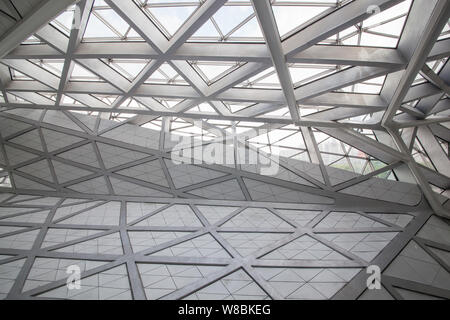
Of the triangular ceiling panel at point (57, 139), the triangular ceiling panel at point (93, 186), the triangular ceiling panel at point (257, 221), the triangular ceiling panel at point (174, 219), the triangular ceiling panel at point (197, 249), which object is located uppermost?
the triangular ceiling panel at point (57, 139)

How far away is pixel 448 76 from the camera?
12766mm

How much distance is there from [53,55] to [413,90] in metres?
18.4

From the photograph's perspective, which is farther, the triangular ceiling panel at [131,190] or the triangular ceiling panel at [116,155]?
the triangular ceiling panel at [131,190]

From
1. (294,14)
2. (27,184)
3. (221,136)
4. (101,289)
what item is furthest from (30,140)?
(294,14)

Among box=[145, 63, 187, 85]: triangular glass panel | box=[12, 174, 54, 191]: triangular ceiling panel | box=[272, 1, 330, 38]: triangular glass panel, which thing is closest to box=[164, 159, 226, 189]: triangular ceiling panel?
box=[145, 63, 187, 85]: triangular glass panel

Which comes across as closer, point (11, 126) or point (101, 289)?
point (101, 289)

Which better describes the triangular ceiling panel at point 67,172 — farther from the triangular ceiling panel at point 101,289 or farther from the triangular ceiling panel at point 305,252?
the triangular ceiling panel at point 305,252

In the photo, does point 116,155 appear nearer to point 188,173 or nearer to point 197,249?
point 188,173

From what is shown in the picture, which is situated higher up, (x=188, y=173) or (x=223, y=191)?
(x=188, y=173)

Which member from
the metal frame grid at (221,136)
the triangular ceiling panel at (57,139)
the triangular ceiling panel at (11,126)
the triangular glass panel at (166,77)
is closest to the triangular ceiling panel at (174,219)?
the metal frame grid at (221,136)

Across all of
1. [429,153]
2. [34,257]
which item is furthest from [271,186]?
[34,257]

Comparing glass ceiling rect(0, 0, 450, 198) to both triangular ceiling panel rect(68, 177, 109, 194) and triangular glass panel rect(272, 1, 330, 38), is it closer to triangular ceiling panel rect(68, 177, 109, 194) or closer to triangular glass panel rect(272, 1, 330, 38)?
triangular glass panel rect(272, 1, 330, 38)

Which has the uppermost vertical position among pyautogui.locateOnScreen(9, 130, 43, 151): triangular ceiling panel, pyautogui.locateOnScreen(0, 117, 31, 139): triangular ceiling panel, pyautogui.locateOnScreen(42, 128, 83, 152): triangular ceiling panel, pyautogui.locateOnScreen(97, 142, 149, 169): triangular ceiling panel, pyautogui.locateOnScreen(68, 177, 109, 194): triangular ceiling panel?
pyautogui.locateOnScreen(0, 117, 31, 139): triangular ceiling panel
